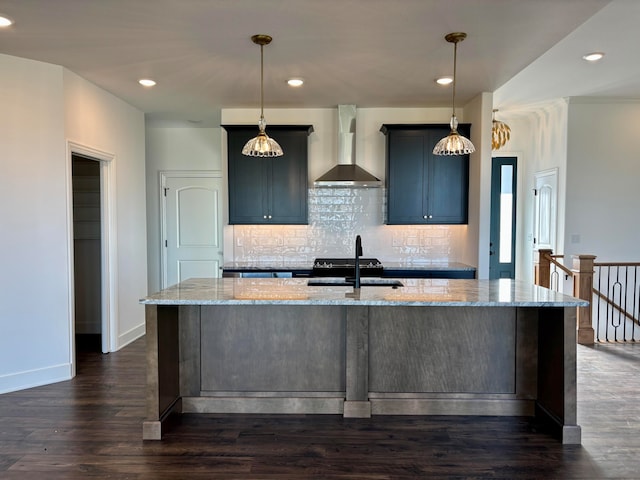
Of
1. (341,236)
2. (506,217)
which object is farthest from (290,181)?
(506,217)

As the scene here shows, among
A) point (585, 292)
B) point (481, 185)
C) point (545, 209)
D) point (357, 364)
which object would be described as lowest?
point (357, 364)

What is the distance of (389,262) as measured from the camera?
5.20 metres

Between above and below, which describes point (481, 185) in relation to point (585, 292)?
above

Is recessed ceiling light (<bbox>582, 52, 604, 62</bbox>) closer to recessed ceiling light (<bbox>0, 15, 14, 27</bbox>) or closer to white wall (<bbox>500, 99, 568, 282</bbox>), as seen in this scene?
white wall (<bbox>500, 99, 568, 282</bbox>)

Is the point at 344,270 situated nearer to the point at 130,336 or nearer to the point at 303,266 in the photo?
the point at 303,266

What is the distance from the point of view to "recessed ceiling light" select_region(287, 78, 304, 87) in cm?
414

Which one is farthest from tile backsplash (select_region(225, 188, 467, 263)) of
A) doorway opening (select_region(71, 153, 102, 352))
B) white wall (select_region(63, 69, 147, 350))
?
doorway opening (select_region(71, 153, 102, 352))

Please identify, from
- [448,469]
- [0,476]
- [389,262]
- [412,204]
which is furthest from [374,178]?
[0,476]

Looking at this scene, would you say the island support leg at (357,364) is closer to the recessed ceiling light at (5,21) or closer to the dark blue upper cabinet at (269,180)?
the dark blue upper cabinet at (269,180)

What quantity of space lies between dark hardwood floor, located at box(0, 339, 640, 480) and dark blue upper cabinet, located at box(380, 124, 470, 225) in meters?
2.33

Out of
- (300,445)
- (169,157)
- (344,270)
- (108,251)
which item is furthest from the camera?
(169,157)

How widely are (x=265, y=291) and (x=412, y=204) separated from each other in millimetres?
2673

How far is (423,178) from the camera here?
496cm

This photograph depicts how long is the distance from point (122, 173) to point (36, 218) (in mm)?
1334
